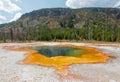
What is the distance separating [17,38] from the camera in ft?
548

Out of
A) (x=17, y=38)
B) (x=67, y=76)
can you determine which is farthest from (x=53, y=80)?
(x=17, y=38)

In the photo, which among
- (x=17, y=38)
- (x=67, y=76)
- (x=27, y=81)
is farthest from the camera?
(x=17, y=38)

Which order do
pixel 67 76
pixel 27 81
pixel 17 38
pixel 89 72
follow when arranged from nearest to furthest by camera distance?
1. pixel 27 81
2. pixel 67 76
3. pixel 89 72
4. pixel 17 38

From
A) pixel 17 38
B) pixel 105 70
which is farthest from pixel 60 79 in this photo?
pixel 17 38

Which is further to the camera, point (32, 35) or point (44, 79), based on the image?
point (32, 35)

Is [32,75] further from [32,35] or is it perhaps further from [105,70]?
[32,35]

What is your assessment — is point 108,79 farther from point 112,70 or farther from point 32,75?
point 32,75

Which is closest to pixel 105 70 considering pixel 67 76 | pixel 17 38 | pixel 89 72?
pixel 89 72

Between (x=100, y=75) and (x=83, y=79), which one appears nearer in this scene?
(x=83, y=79)

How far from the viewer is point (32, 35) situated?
174375 millimetres

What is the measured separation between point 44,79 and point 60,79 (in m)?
2.59

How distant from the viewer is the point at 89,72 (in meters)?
34.8

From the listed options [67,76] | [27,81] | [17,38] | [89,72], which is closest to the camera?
[27,81]

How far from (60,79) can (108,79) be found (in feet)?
25.5
